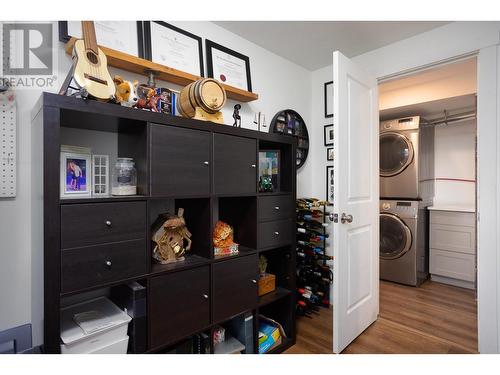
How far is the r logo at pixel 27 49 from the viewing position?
49.6 inches

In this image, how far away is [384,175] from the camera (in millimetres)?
3377

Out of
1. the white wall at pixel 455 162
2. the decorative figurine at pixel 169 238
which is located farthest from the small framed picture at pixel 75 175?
the white wall at pixel 455 162

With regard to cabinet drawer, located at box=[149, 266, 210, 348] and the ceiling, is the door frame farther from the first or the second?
cabinet drawer, located at box=[149, 266, 210, 348]

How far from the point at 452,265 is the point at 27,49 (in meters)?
4.24

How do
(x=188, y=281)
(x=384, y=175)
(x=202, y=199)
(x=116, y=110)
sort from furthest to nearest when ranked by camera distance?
(x=384, y=175) < (x=202, y=199) < (x=188, y=281) < (x=116, y=110)

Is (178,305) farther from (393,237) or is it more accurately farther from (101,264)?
(393,237)

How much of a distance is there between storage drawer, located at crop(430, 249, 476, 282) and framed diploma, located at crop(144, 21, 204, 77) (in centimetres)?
338

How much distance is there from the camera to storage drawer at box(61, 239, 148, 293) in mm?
1015

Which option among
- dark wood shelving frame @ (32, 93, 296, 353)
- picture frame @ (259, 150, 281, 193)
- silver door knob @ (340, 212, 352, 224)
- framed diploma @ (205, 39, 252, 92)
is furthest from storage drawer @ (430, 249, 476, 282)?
framed diploma @ (205, 39, 252, 92)

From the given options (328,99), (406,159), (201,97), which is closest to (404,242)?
(406,159)

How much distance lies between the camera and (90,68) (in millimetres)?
1096
